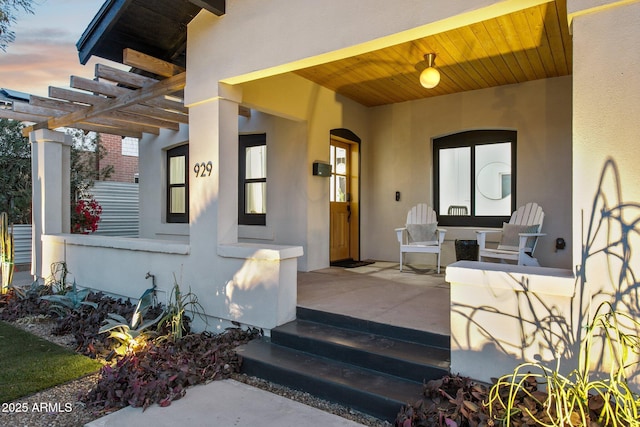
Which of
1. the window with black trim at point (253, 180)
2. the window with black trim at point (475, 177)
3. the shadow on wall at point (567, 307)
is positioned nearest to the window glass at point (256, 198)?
the window with black trim at point (253, 180)

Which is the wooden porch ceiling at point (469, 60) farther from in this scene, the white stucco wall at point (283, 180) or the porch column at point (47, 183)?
the porch column at point (47, 183)

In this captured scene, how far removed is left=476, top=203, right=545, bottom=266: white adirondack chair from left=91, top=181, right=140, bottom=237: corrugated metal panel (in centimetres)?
822

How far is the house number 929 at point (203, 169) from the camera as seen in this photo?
3.93 m

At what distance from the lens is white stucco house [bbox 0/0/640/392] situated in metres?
2.10

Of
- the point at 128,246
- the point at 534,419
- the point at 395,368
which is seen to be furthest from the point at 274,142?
the point at 534,419

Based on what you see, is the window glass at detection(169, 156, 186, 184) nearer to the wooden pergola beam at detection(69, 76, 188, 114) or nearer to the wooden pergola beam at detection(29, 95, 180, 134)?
the wooden pergola beam at detection(29, 95, 180, 134)

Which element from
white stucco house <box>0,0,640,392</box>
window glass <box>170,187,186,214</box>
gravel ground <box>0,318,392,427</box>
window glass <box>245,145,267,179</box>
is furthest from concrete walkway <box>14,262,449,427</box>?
window glass <box>170,187,186,214</box>

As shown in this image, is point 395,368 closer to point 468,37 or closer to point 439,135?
point 468,37

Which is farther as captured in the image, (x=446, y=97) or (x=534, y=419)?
(x=446, y=97)

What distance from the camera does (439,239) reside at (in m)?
5.32

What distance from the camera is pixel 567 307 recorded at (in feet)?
7.09

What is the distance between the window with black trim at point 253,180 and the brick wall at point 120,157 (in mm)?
8143

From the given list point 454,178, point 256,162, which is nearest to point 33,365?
point 256,162

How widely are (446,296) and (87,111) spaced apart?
5.19 m
